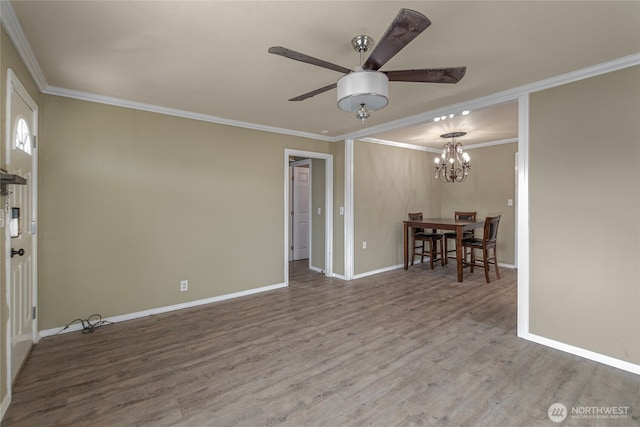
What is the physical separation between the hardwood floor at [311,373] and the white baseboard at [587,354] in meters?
0.07

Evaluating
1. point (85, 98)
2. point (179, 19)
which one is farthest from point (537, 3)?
point (85, 98)

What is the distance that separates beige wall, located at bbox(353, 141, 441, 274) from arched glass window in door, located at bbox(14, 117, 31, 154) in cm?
379

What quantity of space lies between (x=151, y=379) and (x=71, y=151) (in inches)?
88.8

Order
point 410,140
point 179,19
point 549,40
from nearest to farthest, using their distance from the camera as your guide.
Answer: point 179,19
point 549,40
point 410,140

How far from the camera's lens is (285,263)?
4.48m

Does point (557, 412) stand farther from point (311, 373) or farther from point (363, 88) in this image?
point (363, 88)

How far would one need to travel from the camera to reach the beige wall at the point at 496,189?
5461 mm

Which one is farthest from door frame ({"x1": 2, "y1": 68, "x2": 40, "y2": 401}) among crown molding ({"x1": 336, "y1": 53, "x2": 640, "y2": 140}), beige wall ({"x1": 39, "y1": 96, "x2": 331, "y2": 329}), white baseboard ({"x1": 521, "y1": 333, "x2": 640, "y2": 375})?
white baseboard ({"x1": 521, "y1": 333, "x2": 640, "y2": 375})

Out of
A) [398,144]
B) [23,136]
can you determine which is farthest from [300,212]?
[23,136]

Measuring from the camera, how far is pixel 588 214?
2.44m

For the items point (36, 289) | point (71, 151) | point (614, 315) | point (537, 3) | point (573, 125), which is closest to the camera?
point (537, 3)

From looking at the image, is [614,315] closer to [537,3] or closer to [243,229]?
[537,3]

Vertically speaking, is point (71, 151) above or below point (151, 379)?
above

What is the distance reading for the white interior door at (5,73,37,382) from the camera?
1.98 metres
